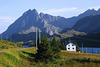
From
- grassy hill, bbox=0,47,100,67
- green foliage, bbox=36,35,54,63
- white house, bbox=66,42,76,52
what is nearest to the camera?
grassy hill, bbox=0,47,100,67

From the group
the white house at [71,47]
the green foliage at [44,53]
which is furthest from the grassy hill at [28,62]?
the white house at [71,47]

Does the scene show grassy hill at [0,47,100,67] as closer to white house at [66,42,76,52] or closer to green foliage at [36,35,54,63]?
green foliage at [36,35,54,63]

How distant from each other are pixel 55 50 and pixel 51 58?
1331cm

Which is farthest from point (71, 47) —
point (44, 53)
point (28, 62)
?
point (28, 62)

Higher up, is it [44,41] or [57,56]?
[44,41]

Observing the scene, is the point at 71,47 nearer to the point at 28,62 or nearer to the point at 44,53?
the point at 44,53

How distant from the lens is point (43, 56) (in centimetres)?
3450

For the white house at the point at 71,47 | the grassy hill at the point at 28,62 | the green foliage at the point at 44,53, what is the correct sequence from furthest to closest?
the white house at the point at 71,47 → the green foliage at the point at 44,53 → the grassy hill at the point at 28,62

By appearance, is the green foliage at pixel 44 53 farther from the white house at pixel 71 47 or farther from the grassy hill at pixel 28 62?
the white house at pixel 71 47

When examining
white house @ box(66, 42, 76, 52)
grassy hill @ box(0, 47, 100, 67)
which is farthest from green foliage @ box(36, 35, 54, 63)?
white house @ box(66, 42, 76, 52)

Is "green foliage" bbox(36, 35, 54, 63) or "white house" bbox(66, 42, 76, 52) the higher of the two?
"green foliage" bbox(36, 35, 54, 63)

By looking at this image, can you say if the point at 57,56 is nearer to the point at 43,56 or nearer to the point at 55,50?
the point at 55,50

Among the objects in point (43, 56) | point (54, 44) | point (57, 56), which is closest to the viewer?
point (43, 56)

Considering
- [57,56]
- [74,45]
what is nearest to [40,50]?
[57,56]
